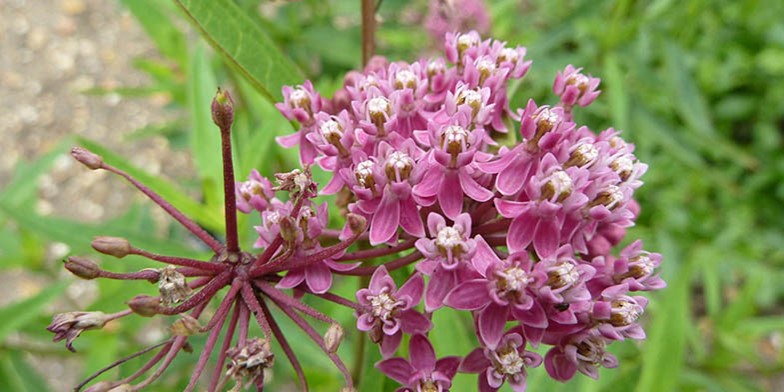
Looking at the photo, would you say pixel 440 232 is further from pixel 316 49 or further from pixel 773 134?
pixel 773 134

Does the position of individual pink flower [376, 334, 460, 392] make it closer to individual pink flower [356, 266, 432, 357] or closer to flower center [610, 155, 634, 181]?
individual pink flower [356, 266, 432, 357]

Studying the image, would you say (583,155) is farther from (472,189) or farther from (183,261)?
(183,261)

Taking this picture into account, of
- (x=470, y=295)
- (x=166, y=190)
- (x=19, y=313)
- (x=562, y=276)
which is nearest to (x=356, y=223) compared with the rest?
(x=470, y=295)

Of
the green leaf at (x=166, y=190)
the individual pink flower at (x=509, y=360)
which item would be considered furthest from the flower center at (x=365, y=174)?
the green leaf at (x=166, y=190)

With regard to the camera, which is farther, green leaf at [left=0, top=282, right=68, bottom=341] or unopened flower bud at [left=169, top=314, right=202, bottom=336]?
green leaf at [left=0, top=282, right=68, bottom=341]

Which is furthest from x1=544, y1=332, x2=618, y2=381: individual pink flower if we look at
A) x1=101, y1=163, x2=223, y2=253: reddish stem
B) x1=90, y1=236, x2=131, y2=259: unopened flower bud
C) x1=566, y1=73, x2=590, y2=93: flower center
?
x1=90, y1=236, x2=131, y2=259: unopened flower bud

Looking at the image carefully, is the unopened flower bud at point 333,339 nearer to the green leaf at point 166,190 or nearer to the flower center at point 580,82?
the flower center at point 580,82
